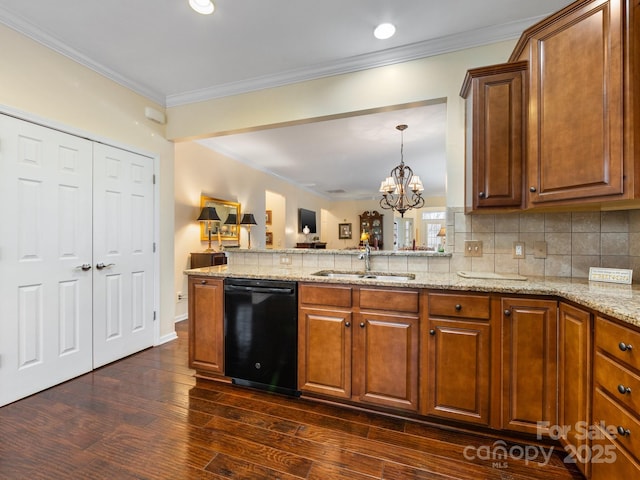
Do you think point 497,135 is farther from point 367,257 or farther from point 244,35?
point 244,35

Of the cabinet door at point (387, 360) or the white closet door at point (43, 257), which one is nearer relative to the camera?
the cabinet door at point (387, 360)

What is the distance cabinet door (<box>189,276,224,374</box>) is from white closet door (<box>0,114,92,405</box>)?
975mm

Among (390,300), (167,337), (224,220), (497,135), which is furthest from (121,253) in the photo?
(497,135)

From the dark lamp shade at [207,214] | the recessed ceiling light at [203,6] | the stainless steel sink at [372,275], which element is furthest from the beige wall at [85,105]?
the stainless steel sink at [372,275]

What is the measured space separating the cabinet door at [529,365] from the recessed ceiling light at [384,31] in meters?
2.00

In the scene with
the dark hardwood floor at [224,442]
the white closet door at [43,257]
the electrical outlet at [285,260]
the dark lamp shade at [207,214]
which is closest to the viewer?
the dark hardwood floor at [224,442]

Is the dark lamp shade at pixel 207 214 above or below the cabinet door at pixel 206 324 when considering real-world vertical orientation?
above

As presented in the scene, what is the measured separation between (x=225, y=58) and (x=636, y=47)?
103 inches

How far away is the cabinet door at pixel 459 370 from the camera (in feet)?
5.55

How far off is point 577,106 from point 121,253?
361 centimetres

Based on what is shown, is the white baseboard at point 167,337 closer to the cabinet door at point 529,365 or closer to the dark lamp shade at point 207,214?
the dark lamp shade at point 207,214

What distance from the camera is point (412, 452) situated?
5.24ft

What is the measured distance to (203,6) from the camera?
6.23 ft

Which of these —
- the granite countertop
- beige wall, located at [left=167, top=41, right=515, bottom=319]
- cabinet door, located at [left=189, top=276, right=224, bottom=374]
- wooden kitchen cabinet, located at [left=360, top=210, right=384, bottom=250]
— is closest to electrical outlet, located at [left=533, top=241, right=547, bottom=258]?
the granite countertop
